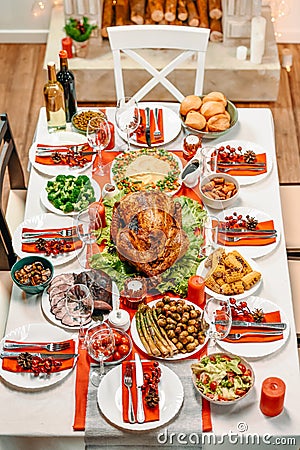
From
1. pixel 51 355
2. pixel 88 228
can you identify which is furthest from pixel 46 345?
pixel 88 228

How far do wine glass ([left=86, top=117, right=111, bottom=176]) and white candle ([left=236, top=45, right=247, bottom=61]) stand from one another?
1679 mm

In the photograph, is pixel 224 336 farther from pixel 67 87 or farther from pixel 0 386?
pixel 67 87

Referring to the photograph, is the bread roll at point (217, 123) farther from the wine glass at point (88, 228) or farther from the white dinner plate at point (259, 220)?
the wine glass at point (88, 228)

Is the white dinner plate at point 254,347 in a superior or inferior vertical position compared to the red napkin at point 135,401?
superior

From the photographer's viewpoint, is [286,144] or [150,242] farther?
[286,144]

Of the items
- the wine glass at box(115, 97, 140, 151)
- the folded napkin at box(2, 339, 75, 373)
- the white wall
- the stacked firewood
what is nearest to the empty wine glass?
the folded napkin at box(2, 339, 75, 373)

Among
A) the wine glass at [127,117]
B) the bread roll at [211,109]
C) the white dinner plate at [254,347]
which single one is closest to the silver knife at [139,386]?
the white dinner plate at [254,347]

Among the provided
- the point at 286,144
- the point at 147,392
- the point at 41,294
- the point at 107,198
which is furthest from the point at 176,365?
the point at 286,144

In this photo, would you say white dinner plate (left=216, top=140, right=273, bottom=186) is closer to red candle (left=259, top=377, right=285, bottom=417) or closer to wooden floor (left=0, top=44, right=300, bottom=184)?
red candle (left=259, top=377, right=285, bottom=417)

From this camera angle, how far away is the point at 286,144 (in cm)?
431

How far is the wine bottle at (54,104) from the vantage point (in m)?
3.05

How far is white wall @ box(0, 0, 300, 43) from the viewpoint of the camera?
15.8 ft

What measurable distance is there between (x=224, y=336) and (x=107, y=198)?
2.60 ft

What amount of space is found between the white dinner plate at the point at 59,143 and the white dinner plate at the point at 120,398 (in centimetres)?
101
